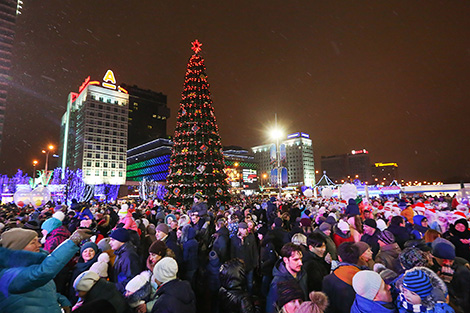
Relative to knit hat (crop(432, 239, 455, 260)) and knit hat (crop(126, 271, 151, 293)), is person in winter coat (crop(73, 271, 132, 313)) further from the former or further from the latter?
knit hat (crop(432, 239, 455, 260))

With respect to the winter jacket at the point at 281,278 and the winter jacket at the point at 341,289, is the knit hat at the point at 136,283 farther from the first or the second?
the winter jacket at the point at 341,289

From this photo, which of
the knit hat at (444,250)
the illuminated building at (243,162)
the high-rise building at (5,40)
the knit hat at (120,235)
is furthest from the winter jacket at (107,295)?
the illuminated building at (243,162)

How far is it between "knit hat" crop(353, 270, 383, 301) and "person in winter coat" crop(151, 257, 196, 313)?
6.36ft

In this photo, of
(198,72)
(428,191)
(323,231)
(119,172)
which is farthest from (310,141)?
(323,231)

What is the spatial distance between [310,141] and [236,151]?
234 ft

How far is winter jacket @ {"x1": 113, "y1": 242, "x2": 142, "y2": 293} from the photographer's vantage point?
4.30 m

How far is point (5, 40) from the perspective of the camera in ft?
268

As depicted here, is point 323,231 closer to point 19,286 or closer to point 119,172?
point 19,286

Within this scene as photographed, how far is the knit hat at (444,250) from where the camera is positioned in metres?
3.76

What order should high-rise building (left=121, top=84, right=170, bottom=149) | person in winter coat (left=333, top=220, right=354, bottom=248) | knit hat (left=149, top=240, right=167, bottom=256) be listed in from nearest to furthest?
knit hat (left=149, top=240, right=167, bottom=256) → person in winter coat (left=333, top=220, right=354, bottom=248) → high-rise building (left=121, top=84, right=170, bottom=149)

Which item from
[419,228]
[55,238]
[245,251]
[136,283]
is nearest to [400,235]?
[419,228]

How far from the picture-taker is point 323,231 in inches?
252

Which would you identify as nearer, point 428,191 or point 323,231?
point 323,231

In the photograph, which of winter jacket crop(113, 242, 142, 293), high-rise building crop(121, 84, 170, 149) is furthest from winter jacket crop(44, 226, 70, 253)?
high-rise building crop(121, 84, 170, 149)
